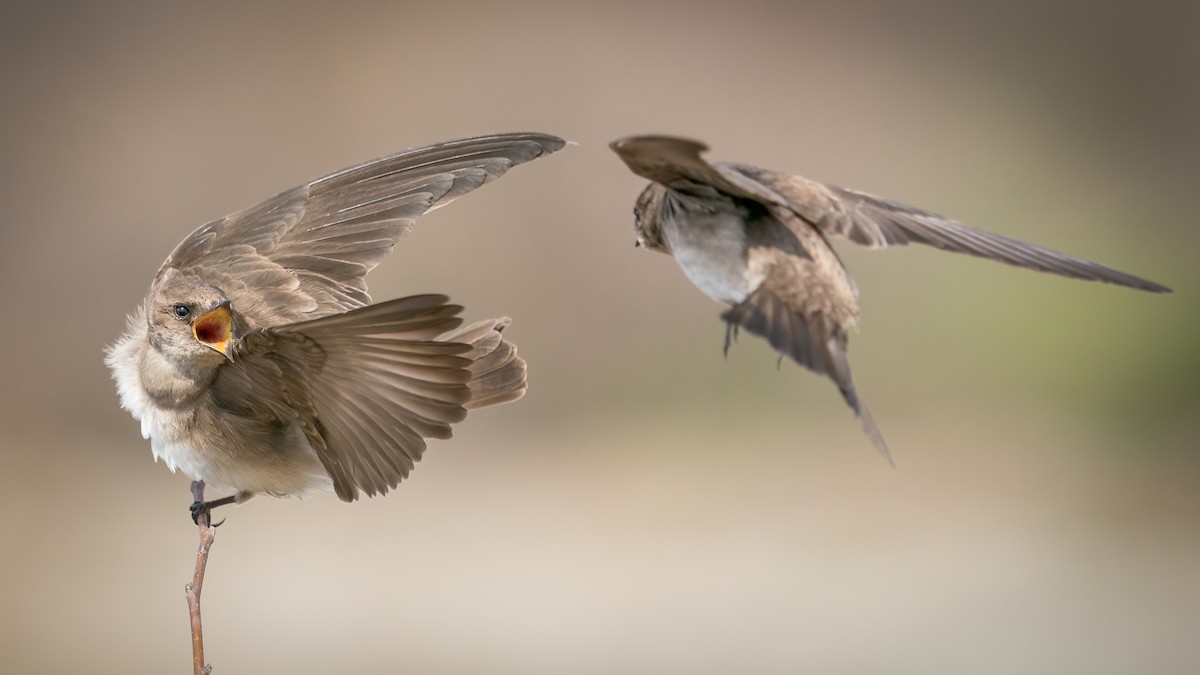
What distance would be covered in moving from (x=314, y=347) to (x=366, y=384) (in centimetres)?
8

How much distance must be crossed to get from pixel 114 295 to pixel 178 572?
1.19 m

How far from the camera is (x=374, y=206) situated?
7.57 feet

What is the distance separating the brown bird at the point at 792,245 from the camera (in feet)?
5.43

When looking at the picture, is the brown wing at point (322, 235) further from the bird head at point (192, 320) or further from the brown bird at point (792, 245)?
the brown bird at point (792, 245)

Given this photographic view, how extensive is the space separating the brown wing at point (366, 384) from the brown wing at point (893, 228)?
406 mm

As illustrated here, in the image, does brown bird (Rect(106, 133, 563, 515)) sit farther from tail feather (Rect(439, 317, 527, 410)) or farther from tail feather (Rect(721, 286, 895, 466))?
tail feather (Rect(721, 286, 895, 466))

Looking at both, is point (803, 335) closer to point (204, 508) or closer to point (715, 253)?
point (715, 253)

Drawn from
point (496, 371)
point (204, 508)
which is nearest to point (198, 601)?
point (204, 508)

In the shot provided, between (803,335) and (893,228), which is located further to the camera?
(893,228)

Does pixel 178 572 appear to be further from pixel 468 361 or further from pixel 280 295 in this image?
pixel 468 361

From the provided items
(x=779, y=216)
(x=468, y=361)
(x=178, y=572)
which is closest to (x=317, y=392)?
(x=468, y=361)

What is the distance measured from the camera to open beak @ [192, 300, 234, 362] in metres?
2.02

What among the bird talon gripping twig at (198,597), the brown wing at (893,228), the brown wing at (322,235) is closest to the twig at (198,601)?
the bird talon gripping twig at (198,597)

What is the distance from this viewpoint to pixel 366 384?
1839 millimetres
